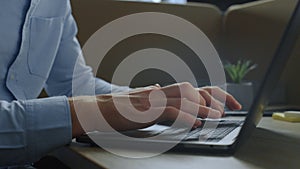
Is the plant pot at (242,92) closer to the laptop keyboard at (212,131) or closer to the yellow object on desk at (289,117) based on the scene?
the yellow object on desk at (289,117)

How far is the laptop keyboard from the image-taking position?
609 millimetres

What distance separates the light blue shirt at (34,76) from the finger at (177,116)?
15cm

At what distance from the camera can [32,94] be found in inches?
41.6

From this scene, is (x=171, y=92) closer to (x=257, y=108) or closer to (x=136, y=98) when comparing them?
(x=136, y=98)

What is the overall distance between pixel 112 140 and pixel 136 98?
87 mm

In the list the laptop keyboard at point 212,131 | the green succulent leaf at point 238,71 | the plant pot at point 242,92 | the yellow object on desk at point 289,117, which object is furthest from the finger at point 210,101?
the green succulent leaf at point 238,71


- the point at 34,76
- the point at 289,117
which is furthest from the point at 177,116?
the point at 34,76

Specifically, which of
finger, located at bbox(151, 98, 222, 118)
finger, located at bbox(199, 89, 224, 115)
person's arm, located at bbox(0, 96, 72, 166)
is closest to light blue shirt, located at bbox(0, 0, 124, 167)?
person's arm, located at bbox(0, 96, 72, 166)

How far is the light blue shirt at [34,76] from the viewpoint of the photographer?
0.63 meters

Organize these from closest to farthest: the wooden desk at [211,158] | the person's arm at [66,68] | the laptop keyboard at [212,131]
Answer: the wooden desk at [211,158], the laptop keyboard at [212,131], the person's arm at [66,68]

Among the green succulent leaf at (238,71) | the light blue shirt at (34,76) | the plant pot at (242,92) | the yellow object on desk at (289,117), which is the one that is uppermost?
the light blue shirt at (34,76)

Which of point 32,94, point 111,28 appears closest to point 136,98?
point 32,94

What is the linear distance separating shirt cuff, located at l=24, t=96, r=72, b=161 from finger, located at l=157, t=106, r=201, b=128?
0.48 feet

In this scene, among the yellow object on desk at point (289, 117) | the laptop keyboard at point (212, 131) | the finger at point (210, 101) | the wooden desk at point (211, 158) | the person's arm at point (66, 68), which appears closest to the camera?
the wooden desk at point (211, 158)
